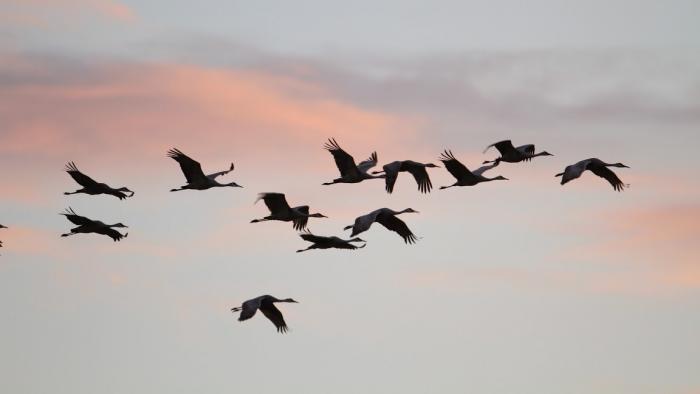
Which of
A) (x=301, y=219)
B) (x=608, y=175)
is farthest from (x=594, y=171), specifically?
(x=301, y=219)

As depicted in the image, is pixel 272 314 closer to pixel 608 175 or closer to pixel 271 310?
pixel 271 310

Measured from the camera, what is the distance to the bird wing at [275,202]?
54875mm

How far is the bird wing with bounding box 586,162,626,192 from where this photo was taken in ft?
187

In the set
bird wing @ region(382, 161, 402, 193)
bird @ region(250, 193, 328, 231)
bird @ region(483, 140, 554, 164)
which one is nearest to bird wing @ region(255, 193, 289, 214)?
bird @ region(250, 193, 328, 231)

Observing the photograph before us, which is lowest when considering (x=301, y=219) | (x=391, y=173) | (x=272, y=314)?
(x=272, y=314)

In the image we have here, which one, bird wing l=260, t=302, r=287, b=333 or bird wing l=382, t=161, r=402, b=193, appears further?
bird wing l=382, t=161, r=402, b=193

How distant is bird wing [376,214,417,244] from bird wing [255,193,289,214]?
3.00 metres

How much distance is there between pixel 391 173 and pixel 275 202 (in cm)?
376

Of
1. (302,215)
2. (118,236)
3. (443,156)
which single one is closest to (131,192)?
(118,236)

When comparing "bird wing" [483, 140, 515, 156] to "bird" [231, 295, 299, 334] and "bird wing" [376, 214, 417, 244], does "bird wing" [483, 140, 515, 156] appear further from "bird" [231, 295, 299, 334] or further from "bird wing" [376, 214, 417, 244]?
"bird" [231, 295, 299, 334]

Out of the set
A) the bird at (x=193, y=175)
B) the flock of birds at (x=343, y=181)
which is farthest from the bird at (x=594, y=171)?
the bird at (x=193, y=175)

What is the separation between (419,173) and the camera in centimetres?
5791

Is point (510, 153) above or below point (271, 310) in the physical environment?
above

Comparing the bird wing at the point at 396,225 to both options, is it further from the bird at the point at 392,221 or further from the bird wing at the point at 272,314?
the bird wing at the point at 272,314
